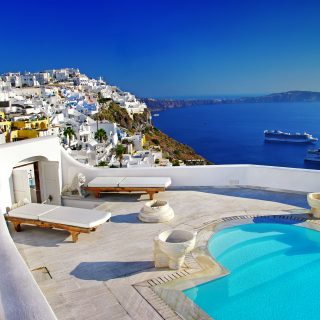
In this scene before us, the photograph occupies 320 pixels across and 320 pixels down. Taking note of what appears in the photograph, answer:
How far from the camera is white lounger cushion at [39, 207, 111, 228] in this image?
5.93 metres

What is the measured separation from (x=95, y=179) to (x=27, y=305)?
6.18m

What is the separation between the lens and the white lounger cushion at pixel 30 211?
639 centimetres

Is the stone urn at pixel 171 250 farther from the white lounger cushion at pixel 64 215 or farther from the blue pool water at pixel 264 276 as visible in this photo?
the white lounger cushion at pixel 64 215

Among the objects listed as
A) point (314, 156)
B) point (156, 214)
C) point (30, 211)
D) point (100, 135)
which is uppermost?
point (30, 211)

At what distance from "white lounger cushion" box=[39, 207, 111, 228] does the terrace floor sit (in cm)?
35

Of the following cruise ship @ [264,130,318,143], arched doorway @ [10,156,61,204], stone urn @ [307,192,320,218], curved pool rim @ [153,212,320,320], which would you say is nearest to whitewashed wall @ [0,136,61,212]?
arched doorway @ [10,156,61,204]

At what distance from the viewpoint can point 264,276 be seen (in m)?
5.32

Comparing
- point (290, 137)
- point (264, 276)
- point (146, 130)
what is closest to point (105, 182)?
point (264, 276)

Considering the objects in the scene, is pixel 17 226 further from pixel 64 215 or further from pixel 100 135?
pixel 100 135

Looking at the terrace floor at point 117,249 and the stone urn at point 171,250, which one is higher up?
the stone urn at point 171,250

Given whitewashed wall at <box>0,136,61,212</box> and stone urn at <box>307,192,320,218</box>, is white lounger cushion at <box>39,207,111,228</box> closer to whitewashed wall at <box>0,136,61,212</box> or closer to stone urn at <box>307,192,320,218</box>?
whitewashed wall at <box>0,136,61,212</box>

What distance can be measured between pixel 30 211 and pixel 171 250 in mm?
3013

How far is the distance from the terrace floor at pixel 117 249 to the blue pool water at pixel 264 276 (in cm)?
61

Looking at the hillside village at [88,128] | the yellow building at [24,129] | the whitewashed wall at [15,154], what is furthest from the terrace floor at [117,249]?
the yellow building at [24,129]
